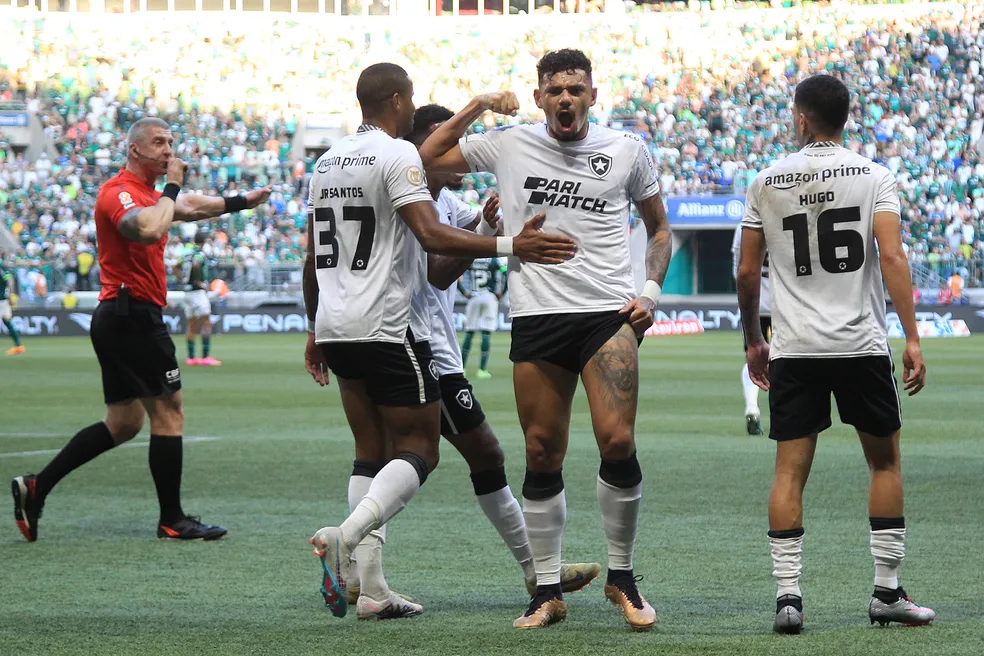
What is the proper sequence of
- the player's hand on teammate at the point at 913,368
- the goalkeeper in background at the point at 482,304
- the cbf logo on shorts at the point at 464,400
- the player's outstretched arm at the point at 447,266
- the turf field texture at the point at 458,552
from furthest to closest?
the goalkeeper in background at the point at 482,304, the cbf logo on shorts at the point at 464,400, the player's outstretched arm at the point at 447,266, the player's hand on teammate at the point at 913,368, the turf field texture at the point at 458,552

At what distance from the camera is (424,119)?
22.4 ft

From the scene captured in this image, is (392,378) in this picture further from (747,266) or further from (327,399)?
(327,399)

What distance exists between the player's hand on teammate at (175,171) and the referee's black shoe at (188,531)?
187 cm

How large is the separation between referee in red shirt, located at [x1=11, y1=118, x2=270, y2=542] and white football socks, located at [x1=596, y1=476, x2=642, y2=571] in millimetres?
3018

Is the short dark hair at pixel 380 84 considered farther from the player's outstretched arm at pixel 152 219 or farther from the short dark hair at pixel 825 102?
the player's outstretched arm at pixel 152 219

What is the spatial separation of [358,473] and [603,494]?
3.64 feet

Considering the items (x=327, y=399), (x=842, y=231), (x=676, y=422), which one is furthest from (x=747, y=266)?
(x=327, y=399)

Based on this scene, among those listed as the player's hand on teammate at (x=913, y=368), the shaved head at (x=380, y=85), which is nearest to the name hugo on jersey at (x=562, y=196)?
the shaved head at (x=380, y=85)

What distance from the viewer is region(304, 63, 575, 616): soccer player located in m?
5.81

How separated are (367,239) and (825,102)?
188 cm

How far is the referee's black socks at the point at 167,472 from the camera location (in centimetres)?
826

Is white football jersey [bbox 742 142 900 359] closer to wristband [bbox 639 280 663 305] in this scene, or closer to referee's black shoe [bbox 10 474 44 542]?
wristband [bbox 639 280 663 305]

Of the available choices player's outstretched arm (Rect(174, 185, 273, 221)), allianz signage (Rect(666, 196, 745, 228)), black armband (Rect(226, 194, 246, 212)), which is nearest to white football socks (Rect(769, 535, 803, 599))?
player's outstretched arm (Rect(174, 185, 273, 221))

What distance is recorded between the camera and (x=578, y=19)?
55625 mm
